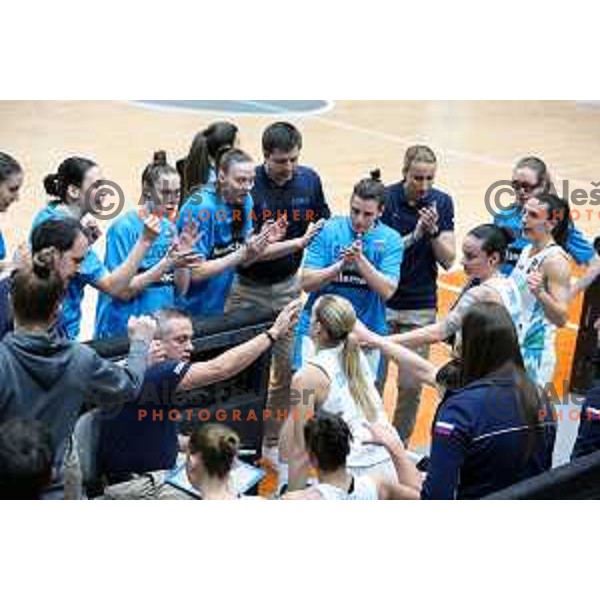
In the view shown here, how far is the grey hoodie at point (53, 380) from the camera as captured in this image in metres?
5.08

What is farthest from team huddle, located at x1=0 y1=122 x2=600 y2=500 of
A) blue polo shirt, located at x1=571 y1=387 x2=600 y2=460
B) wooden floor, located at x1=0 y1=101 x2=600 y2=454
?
wooden floor, located at x1=0 y1=101 x2=600 y2=454

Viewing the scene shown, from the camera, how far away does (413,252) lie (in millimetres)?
7281

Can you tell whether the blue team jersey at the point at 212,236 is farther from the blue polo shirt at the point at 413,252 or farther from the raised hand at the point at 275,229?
the blue polo shirt at the point at 413,252

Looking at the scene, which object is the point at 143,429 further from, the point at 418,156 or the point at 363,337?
the point at 418,156

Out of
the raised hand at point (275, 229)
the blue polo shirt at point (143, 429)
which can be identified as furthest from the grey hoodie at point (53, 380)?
the raised hand at point (275, 229)

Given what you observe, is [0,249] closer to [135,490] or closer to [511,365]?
[135,490]

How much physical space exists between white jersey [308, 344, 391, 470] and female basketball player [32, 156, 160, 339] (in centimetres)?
99

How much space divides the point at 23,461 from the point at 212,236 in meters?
2.73

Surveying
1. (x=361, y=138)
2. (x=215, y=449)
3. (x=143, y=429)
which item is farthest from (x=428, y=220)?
(x=361, y=138)

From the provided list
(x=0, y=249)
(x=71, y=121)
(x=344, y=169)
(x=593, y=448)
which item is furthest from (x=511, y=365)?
(x=71, y=121)

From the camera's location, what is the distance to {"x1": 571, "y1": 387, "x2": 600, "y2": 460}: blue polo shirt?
5.43 meters

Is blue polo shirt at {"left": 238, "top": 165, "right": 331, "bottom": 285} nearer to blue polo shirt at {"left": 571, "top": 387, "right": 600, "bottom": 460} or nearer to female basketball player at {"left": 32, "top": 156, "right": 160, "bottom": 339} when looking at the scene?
female basketball player at {"left": 32, "top": 156, "right": 160, "bottom": 339}

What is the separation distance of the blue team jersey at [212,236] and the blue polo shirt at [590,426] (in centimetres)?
215

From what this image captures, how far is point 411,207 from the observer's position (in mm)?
7293
